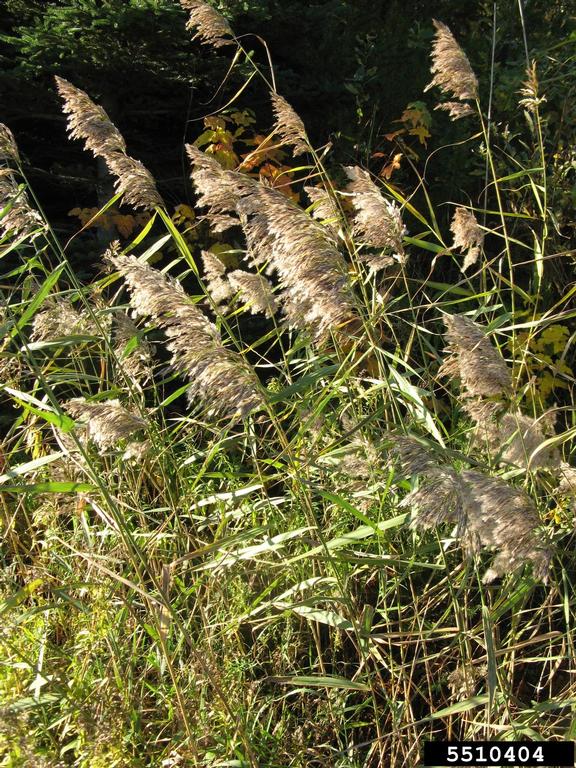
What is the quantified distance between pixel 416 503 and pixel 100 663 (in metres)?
1.19

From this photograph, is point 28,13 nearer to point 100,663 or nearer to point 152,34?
point 152,34

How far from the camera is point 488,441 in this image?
7.62 feet

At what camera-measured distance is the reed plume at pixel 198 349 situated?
181 centimetres

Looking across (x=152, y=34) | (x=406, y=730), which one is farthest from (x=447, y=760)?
(x=152, y=34)

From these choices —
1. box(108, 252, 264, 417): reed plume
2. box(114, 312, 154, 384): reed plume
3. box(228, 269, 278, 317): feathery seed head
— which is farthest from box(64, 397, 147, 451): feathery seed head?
box(228, 269, 278, 317): feathery seed head

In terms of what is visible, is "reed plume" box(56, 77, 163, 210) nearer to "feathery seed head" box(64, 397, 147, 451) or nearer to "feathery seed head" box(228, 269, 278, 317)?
"feathery seed head" box(228, 269, 278, 317)

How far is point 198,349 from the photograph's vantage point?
6.06 feet

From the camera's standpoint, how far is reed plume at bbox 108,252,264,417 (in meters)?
1.81

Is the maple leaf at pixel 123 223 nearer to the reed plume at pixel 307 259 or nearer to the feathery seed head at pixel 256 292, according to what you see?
the feathery seed head at pixel 256 292

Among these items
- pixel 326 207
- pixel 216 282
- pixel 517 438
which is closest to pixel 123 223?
pixel 216 282

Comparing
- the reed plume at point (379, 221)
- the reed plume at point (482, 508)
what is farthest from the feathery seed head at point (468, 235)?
the reed plume at point (482, 508)

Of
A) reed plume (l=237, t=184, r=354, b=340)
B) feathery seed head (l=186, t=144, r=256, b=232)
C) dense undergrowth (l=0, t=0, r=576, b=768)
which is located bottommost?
dense undergrowth (l=0, t=0, r=576, b=768)

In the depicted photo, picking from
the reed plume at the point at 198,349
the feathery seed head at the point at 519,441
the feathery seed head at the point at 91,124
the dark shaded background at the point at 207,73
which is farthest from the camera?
the dark shaded background at the point at 207,73

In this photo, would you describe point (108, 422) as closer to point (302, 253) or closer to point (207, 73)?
point (302, 253)
